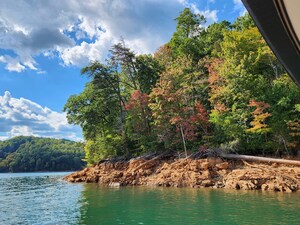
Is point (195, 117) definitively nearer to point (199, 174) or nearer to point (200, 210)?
point (199, 174)

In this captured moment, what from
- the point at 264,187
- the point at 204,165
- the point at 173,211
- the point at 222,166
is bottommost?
the point at 173,211

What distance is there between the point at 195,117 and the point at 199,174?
17.2 ft

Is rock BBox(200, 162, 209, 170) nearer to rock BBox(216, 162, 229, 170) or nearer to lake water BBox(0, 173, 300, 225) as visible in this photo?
rock BBox(216, 162, 229, 170)

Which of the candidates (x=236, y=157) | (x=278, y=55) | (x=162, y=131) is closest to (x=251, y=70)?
(x=236, y=157)

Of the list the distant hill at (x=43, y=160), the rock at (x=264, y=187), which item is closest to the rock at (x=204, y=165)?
the rock at (x=264, y=187)

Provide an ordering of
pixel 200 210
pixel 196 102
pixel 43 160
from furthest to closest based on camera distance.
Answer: pixel 43 160
pixel 196 102
pixel 200 210

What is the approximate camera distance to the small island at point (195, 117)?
18859 mm

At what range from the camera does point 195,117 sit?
22422 millimetres

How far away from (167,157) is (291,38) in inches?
913

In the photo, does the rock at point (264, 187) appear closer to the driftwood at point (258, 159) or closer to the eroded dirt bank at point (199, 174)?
the eroded dirt bank at point (199, 174)

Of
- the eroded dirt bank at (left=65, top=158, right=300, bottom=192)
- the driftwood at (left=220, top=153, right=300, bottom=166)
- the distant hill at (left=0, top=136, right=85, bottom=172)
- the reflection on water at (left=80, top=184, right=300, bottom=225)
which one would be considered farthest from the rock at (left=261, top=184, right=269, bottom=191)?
the distant hill at (left=0, top=136, right=85, bottom=172)

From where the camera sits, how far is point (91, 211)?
11750 mm

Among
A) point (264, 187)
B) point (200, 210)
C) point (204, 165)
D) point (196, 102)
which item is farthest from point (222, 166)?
point (200, 210)

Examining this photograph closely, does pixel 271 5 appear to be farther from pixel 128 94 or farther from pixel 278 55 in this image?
pixel 128 94
